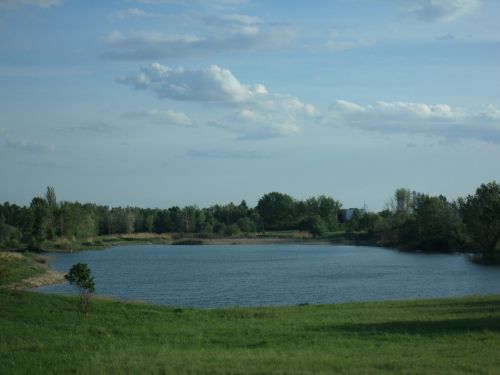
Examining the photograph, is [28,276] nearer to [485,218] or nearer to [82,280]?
[82,280]

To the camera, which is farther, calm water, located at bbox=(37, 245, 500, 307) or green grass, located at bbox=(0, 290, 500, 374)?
calm water, located at bbox=(37, 245, 500, 307)

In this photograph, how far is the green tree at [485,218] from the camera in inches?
3875

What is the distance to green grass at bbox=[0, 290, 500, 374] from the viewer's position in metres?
15.6

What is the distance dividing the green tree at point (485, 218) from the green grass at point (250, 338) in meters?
69.4

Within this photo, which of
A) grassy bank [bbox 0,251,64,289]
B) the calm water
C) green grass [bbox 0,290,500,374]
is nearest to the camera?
green grass [bbox 0,290,500,374]

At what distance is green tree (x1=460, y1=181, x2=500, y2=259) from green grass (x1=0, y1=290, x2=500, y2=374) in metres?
69.4

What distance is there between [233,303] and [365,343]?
2423 cm

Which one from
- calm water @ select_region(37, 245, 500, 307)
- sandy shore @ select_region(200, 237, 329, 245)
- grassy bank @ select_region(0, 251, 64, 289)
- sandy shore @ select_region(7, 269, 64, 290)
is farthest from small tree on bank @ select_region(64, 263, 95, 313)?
sandy shore @ select_region(200, 237, 329, 245)

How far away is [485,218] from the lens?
98.9 meters

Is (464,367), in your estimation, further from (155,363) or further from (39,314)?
(39,314)

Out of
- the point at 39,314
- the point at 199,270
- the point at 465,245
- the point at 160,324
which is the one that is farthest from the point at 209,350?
the point at 465,245

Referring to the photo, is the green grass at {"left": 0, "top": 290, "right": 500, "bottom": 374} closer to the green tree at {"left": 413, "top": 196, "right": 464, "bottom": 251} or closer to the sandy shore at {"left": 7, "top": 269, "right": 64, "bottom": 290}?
the sandy shore at {"left": 7, "top": 269, "right": 64, "bottom": 290}

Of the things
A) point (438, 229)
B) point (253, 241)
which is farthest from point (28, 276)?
point (253, 241)

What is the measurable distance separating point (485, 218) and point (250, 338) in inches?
3370
